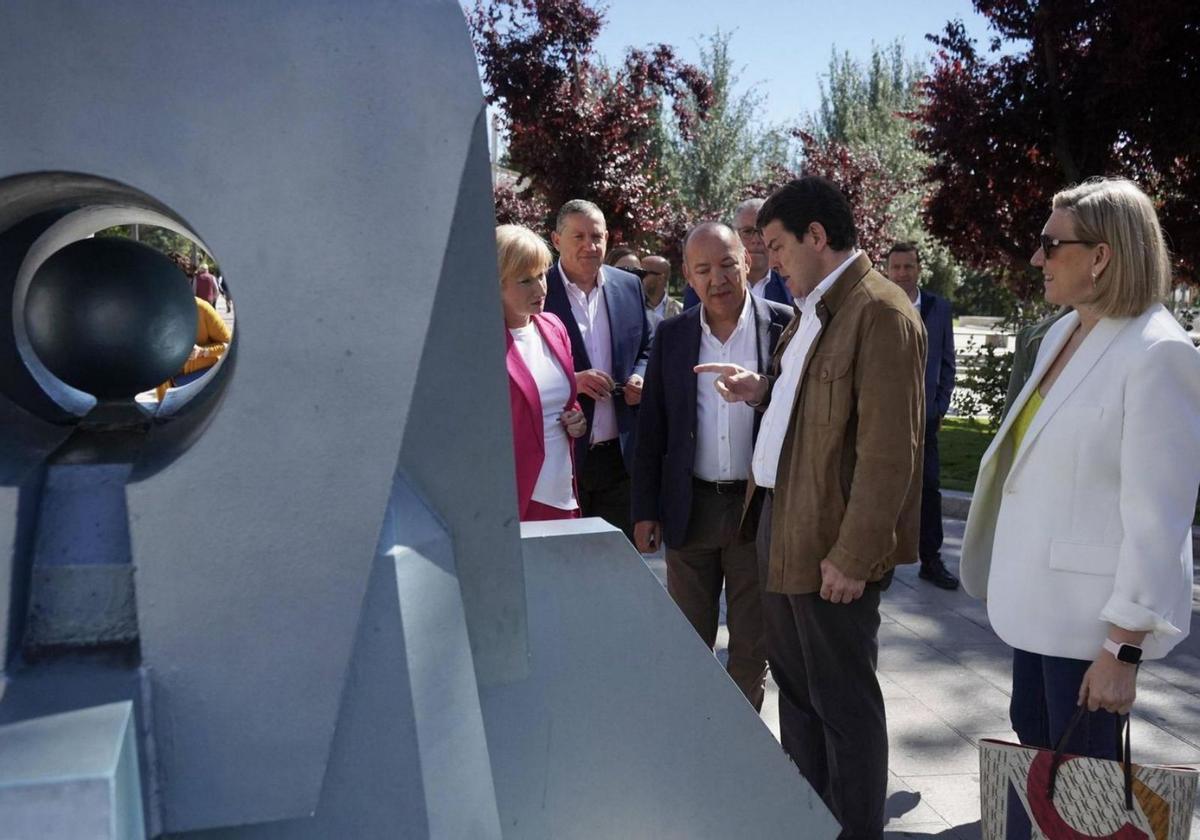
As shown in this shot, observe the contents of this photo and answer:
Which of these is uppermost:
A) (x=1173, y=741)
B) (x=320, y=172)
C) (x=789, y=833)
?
(x=320, y=172)

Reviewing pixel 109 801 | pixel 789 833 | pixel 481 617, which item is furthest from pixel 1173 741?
pixel 109 801

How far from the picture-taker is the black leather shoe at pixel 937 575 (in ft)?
20.6

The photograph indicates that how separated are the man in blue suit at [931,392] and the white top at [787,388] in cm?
326

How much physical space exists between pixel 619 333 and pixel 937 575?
2866 millimetres

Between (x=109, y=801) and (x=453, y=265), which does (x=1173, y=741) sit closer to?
(x=453, y=265)

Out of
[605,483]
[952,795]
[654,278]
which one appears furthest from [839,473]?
[654,278]

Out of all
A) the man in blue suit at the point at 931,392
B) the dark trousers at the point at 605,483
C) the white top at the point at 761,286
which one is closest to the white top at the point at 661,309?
the white top at the point at 761,286

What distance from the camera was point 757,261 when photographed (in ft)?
20.7

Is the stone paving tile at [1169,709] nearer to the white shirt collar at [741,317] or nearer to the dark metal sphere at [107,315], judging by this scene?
the white shirt collar at [741,317]

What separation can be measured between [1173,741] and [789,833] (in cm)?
299

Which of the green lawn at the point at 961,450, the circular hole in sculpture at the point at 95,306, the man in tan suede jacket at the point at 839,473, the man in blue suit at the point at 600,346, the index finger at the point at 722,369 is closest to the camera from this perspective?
the circular hole in sculpture at the point at 95,306

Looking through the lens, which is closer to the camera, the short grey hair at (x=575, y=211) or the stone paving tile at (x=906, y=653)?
the short grey hair at (x=575, y=211)

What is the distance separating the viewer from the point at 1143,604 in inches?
91.6

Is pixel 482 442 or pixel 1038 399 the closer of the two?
pixel 482 442
